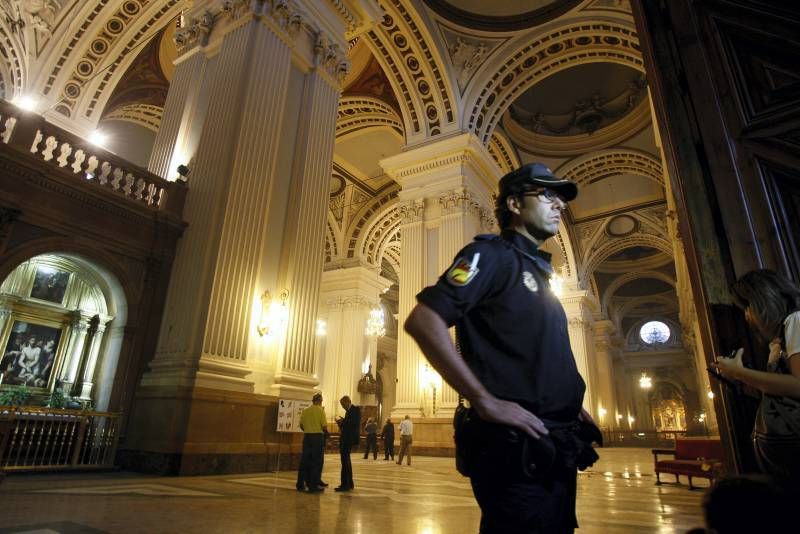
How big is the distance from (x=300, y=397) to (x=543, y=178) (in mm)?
5947

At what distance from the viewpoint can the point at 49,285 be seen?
8.73 meters

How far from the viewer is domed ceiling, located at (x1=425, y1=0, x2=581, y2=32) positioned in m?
12.9

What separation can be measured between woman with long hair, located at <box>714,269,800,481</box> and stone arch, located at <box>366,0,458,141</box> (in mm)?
12493

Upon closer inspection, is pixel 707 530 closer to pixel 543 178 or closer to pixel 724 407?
pixel 543 178

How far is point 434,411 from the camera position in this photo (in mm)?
11695

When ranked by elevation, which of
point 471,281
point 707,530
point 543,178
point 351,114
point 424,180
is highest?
point 351,114

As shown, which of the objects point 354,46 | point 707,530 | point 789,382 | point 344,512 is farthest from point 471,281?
point 354,46

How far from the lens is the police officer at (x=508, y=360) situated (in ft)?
3.21

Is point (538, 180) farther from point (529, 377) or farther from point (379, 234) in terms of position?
point (379, 234)

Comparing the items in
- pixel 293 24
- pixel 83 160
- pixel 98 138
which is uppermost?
pixel 98 138

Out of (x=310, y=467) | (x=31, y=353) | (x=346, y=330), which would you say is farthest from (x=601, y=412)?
(x=31, y=353)

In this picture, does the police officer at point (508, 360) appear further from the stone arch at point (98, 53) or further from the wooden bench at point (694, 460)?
the stone arch at point (98, 53)

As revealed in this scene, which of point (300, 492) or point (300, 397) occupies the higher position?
point (300, 397)

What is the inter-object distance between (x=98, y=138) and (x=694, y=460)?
15.7m
